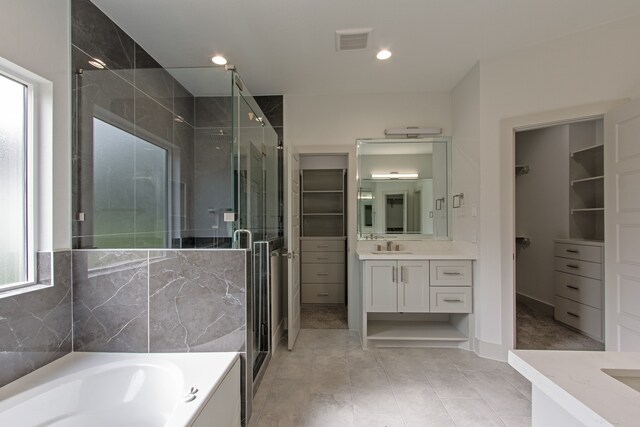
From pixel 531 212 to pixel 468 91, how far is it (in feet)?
7.01

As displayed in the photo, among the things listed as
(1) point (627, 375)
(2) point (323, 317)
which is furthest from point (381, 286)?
(1) point (627, 375)

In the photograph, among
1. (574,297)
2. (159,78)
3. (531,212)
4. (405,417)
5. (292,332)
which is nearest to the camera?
(405,417)

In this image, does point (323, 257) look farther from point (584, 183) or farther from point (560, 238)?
point (584, 183)

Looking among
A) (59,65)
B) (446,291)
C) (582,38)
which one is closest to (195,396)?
(59,65)

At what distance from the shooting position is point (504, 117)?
2.39 metres

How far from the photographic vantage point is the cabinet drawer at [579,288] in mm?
2635

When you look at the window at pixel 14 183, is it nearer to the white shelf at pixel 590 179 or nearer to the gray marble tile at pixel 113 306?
the gray marble tile at pixel 113 306

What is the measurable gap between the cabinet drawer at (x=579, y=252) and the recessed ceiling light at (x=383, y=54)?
2.68m

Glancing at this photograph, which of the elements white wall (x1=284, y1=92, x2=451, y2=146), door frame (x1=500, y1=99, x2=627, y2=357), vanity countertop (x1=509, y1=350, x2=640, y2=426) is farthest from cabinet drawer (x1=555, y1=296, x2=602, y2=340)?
vanity countertop (x1=509, y1=350, x2=640, y2=426)

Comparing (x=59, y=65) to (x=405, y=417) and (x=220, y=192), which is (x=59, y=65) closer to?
(x=220, y=192)

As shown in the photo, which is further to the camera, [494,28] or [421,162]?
[421,162]

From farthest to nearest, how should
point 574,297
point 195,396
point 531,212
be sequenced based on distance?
point 531,212 → point 574,297 → point 195,396

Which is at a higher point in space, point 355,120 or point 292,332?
point 355,120

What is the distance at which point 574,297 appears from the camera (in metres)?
2.88
